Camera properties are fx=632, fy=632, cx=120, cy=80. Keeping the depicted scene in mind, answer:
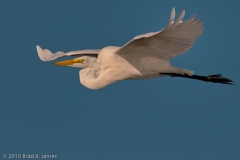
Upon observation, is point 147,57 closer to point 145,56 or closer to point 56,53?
point 145,56

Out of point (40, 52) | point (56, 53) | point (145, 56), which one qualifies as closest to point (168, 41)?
point (145, 56)

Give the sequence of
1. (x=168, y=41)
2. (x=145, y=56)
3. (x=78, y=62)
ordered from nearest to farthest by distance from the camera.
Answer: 1. (x=168, y=41)
2. (x=145, y=56)
3. (x=78, y=62)

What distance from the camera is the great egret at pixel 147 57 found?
9984mm

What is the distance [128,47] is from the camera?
10578 mm

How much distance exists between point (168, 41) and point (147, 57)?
776mm

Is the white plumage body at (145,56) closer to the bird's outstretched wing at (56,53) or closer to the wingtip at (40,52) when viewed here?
the bird's outstretched wing at (56,53)

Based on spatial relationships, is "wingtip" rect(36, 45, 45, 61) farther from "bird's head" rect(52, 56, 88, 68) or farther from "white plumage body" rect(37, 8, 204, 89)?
"white plumage body" rect(37, 8, 204, 89)

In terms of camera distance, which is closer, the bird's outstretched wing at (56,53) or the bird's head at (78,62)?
the bird's outstretched wing at (56,53)

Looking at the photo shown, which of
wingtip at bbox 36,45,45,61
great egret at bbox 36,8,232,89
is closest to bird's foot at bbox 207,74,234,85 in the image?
great egret at bbox 36,8,232,89

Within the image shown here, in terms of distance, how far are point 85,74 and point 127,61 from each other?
1360 mm

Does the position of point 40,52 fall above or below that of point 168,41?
above

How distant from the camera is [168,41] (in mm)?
10508

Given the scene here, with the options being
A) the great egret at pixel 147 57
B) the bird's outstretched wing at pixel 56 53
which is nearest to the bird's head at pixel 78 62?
the bird's outstretched wing at pixel 56 53

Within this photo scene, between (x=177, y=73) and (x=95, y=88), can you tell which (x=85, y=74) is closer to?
(x=95, y=88)
